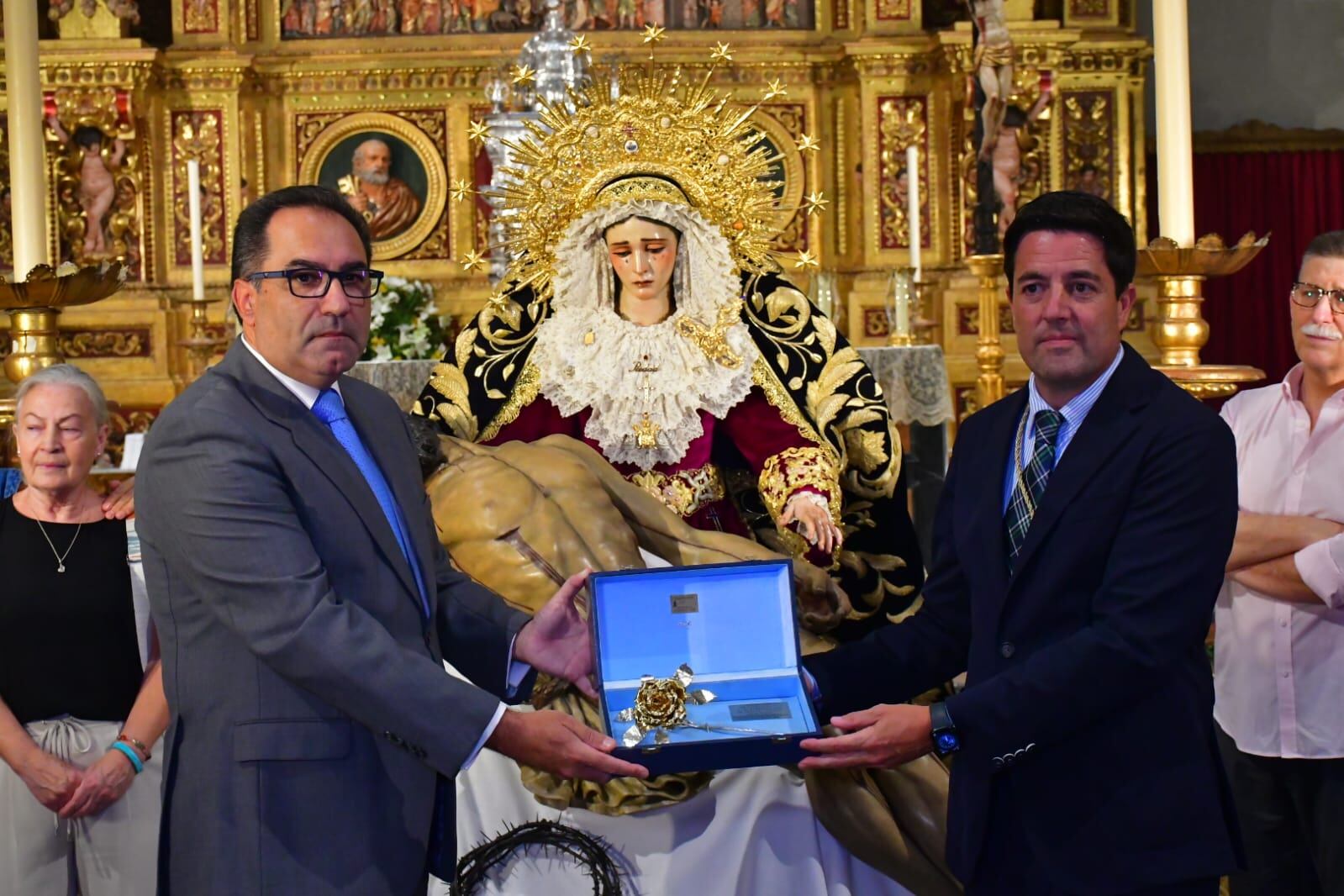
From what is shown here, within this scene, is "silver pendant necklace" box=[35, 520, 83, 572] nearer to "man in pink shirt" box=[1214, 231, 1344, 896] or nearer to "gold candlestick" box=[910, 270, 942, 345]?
"man in pink shirt" box=[1214, 231, 1344, 896]

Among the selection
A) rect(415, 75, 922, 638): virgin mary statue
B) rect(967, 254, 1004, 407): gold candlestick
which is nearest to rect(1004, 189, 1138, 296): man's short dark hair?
rect(415, 75, 922, 638): virgin mary statue

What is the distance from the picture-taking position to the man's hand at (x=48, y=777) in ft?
9.92

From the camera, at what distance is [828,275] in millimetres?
7344

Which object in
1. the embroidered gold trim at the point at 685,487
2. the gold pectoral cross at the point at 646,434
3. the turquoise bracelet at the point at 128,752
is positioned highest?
the gold pectoral cross at the point at 646,434

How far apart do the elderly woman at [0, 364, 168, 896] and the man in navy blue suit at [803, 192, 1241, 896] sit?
1487 millimetres

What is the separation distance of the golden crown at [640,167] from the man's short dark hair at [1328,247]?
1.42m

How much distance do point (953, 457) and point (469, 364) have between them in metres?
1.99

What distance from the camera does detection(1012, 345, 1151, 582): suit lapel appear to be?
90.4 inches

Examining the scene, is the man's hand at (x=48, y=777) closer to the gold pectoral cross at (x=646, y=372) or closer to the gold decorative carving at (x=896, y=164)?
the gold pectoral cross at (x=646, y=372)

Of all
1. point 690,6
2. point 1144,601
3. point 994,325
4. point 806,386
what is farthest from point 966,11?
point 1144,601

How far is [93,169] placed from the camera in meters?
8.90

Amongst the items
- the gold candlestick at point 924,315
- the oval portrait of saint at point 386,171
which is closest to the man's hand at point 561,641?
the gold candlestick at point 924,315

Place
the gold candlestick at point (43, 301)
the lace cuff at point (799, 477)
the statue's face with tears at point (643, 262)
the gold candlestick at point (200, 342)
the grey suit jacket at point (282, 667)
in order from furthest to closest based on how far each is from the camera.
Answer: the gold candlestick at point (200, 342), the statue's face with tears at point (643, 262), the lace cuff at point (799, 477), the gold candlestick at point (43, 301), the grey suit jacket at point (282, 667)

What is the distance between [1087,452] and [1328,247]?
1258 mm
